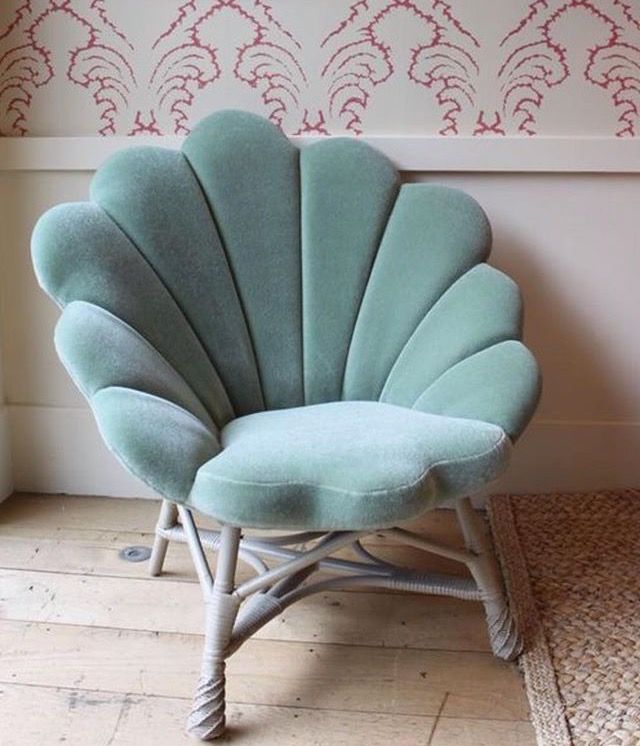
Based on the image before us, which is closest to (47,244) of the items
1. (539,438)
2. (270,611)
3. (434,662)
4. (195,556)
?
(195,556)

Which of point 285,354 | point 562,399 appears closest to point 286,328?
point 285,354

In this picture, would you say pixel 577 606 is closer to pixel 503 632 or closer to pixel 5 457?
pixel 503 632

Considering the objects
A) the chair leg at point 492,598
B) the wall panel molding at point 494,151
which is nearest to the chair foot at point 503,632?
the chair leg at point 492,598

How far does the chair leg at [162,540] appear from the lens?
4.58 ft

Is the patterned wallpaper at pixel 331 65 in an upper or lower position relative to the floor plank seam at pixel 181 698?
upper

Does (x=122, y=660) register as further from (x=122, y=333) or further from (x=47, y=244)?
(x=47, y=244)

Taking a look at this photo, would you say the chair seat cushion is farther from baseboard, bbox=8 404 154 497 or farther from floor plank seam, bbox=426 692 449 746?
baseboard, bbox=8 404 154 497

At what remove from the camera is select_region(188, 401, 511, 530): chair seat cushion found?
96cm

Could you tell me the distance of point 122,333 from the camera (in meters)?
1.13

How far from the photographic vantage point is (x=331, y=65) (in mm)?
1546

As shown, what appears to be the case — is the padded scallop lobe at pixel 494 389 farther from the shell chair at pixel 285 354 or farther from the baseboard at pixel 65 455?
the baseboard at pixel 65 455

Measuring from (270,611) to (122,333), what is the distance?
45 cm

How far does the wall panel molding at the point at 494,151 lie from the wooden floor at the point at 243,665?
76 centimetres

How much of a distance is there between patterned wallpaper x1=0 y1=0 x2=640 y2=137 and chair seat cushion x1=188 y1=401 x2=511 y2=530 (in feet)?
2.43
